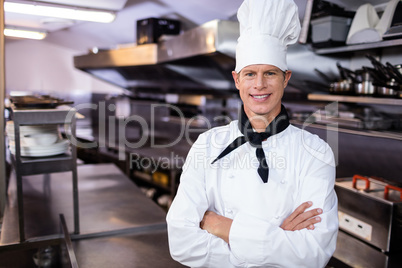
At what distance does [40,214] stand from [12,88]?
5369mm

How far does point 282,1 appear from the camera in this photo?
127cm

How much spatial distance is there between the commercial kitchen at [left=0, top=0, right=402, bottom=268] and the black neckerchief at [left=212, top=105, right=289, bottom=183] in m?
0.61

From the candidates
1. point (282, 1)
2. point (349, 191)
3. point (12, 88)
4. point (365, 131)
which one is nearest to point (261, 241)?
point (282, 1)

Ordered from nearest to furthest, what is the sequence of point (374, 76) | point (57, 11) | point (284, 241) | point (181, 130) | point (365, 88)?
point (284, 241)
point (374, 76)
point (365, 88)
point (57, 11)
point (181, 130)

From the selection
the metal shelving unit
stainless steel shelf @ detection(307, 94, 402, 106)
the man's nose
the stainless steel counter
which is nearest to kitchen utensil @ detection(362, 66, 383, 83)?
stainless steel shelf @ detection(307, 94, 402, 106)

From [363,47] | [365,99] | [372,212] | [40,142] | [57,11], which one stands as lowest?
[372,212]

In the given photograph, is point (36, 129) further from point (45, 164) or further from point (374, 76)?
point (374, 76)

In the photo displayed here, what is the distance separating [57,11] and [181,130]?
2.48 meters

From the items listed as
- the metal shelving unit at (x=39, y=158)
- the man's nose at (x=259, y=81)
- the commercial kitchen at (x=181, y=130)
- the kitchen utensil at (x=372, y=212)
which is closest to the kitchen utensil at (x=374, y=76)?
the commercial kitchen at (x=181, y=130)

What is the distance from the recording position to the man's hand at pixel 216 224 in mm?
1235

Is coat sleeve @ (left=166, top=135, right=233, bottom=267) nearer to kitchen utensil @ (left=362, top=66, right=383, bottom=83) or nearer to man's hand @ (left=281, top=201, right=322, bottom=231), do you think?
man's hand @ (left=281, top=201, right=322, bottom=231)

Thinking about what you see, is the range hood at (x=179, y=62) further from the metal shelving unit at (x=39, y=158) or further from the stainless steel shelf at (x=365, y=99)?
the metal shelving unit at (x=39, y=158)

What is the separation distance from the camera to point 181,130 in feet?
15.3

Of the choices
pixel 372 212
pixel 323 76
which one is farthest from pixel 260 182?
pixel 323 76
